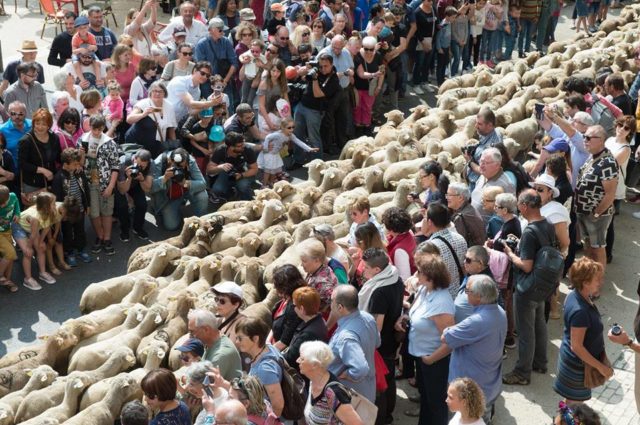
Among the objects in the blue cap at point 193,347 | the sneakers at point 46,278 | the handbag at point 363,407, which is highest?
the blue cap at point 193,347

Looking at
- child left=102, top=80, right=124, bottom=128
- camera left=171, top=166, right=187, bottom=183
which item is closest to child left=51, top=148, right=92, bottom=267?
camera left=171, top=166, right=187, bottom=183

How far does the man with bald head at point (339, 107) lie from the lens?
1295 cm

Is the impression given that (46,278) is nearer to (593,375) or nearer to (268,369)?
(268,369)

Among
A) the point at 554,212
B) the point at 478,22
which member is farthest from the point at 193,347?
the point at 478,22

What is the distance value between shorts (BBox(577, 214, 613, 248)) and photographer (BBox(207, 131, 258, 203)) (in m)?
4.14

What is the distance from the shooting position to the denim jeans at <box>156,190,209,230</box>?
10.8m

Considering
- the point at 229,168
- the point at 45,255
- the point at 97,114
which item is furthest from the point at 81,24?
the point at 45,255

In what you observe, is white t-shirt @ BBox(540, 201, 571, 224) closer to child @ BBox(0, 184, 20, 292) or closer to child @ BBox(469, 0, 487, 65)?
child @ BBox(0, 184, 20, 292)

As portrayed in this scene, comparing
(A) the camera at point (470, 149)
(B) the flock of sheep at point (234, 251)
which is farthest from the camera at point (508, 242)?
(A) the camera at point (470, 149)

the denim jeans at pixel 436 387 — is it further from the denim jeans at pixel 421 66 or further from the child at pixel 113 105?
the denim jeans at pixel 421 66

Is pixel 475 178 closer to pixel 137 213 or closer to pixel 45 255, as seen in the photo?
pixel 137 213

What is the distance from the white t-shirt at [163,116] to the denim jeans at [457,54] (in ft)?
21.2

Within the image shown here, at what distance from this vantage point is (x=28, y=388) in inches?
279

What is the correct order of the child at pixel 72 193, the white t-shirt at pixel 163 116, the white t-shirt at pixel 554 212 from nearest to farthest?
1. the white t-shirt at pixel 554 212
2. the child at pixel 72 193
3. the white t-shirt at pixel 163 116
